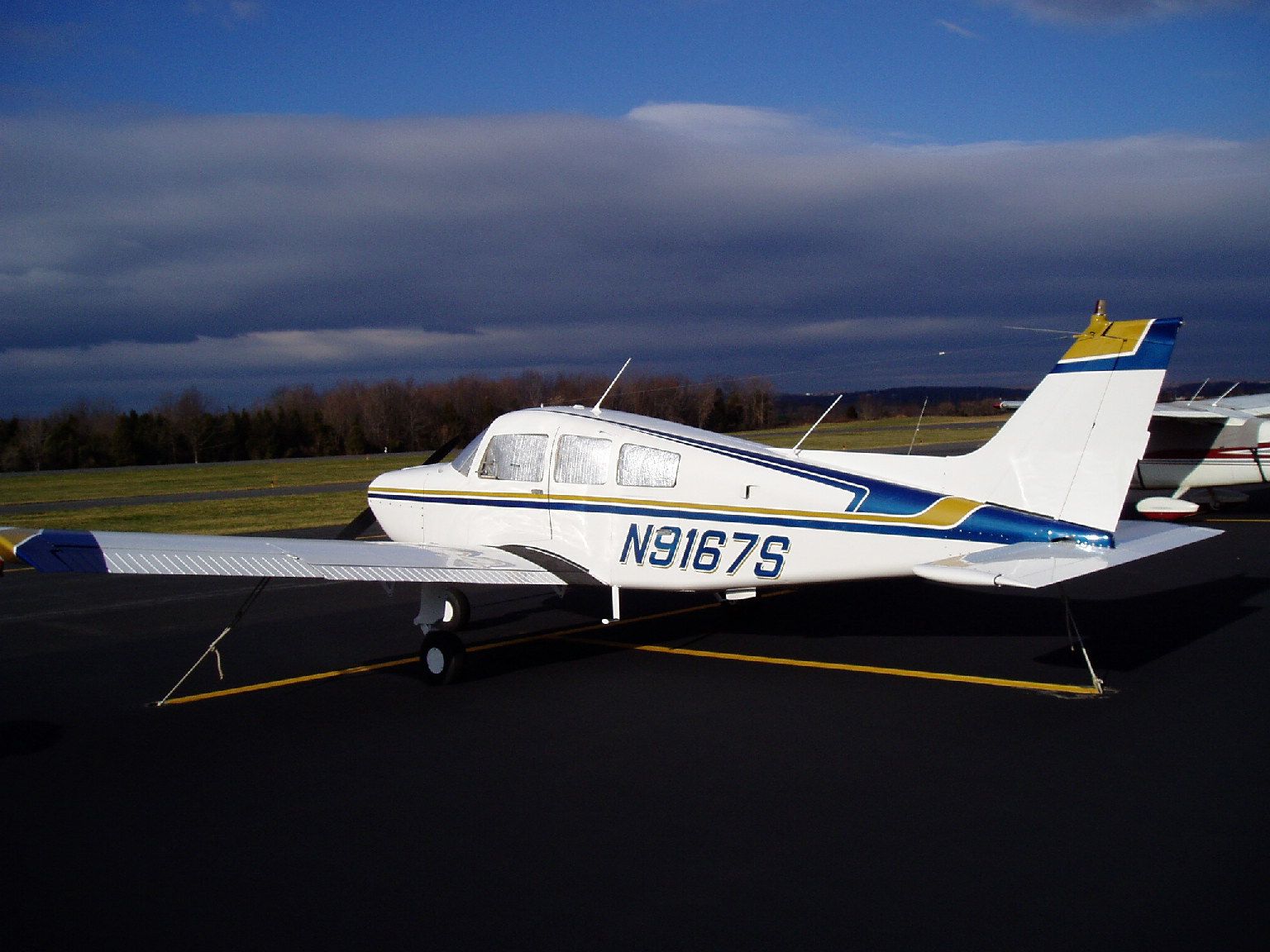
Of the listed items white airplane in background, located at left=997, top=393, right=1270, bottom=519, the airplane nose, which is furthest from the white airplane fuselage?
white airplane in background, located at left=997, top=393, right=1270, bottom=519

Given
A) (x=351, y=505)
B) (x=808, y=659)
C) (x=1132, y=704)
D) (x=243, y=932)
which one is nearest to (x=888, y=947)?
(x=243, y=932)

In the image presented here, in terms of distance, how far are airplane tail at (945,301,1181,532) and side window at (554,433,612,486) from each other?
3111 mm

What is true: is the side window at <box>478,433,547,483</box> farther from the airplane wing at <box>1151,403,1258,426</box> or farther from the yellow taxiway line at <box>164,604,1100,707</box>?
the airplane wing at <box>1151,403,1258,426</box>

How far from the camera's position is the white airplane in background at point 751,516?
7777 mm

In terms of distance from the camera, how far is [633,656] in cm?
948

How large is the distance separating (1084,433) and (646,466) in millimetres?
3689

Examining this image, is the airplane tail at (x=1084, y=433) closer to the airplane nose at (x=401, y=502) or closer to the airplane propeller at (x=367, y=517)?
the airplane nose at (x=401, y=502)

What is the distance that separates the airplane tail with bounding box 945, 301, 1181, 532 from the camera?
316 inches

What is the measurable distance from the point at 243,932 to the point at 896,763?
389 cm

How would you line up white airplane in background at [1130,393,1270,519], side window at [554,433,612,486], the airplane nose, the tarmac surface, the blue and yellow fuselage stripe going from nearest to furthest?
the tarmac surface, the blue and yellow fuselage stripe, side window at [554,433,612,486], the airplane nose, white airplane in background at [1130,393,1270,519]

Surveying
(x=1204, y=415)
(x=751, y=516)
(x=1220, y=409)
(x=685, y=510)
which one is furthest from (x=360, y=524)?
(x=1220, y=409)

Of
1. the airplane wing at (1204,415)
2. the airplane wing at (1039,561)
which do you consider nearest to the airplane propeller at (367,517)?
the airplane wing at (1039,561)

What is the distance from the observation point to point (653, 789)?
597 cm

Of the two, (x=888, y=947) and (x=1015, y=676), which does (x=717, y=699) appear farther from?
(x=888, y=947)
